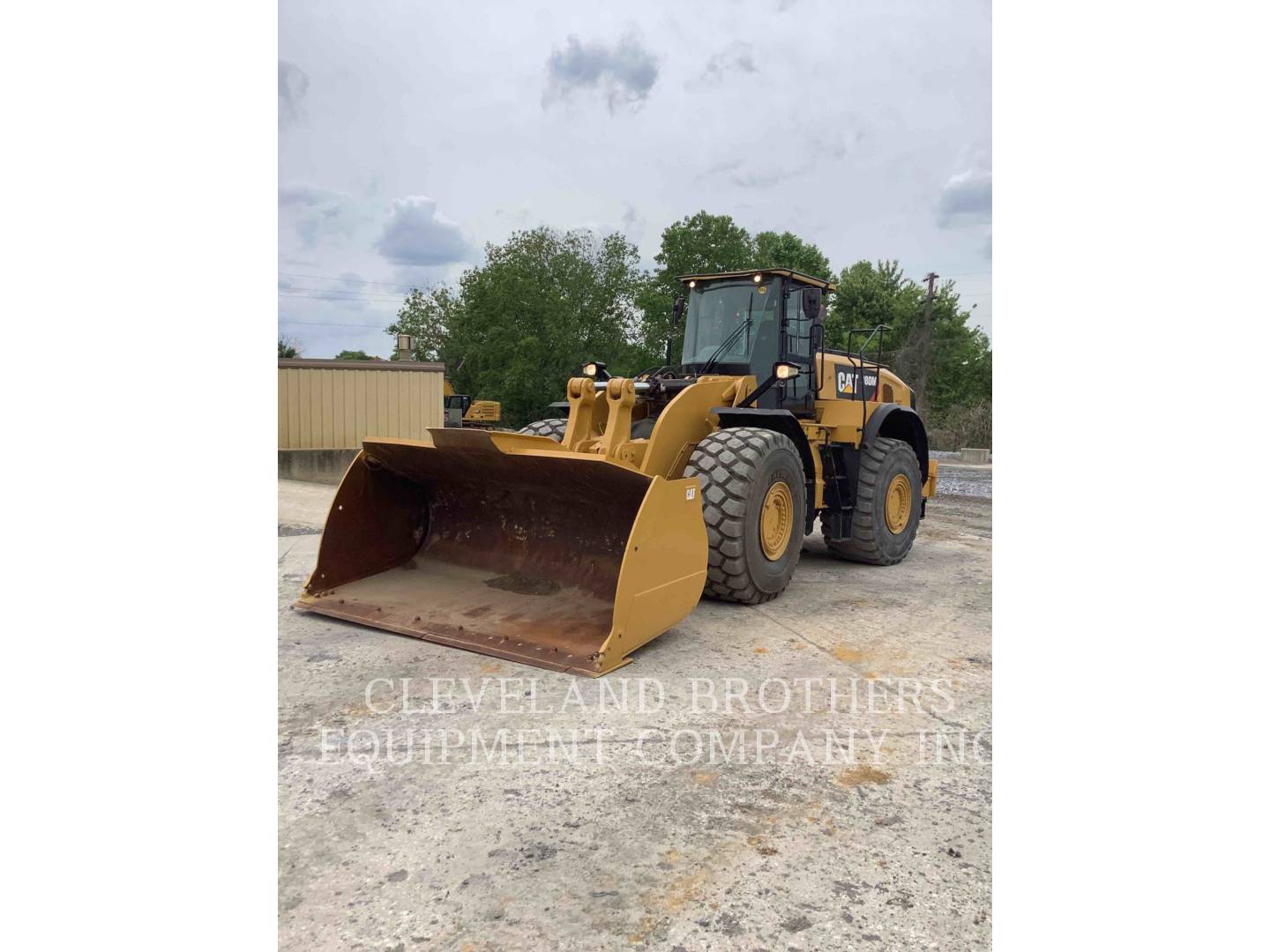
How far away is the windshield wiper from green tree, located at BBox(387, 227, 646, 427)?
1814cm

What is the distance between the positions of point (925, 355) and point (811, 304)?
27.8 m

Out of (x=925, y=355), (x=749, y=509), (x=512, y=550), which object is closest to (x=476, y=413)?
(x=512, y=550)

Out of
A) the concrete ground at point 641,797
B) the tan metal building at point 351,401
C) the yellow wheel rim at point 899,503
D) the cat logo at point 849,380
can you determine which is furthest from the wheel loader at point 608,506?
the tan metal building at point 351,401

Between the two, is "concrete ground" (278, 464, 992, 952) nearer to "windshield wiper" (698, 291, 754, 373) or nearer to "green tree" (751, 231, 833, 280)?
"windshield wiper" (698, 291, 754, 373)

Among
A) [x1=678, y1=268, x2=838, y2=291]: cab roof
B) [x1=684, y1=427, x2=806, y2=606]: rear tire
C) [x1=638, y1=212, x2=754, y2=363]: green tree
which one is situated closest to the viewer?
[x1=684, y1=427, x2=806, y2=606]: rear tire

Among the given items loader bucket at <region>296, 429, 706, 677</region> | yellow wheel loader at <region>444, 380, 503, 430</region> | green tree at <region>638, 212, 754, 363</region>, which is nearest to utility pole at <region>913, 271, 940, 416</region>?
green tree at <region>638, 212, 754, 363</region>

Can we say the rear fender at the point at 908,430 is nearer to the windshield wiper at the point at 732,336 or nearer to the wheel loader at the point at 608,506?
the wheel loader at the point at 608,506

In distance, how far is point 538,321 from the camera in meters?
25.8

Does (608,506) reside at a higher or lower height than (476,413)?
lower

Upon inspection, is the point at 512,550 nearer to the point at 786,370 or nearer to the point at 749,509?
the point at 749,509

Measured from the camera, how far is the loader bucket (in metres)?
4.02

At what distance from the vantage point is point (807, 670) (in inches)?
160

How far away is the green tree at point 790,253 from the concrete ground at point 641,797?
30.4 metres

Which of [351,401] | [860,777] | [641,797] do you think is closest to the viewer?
[641,797]
